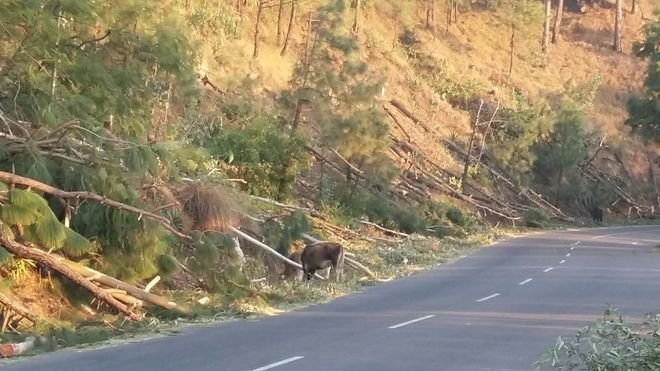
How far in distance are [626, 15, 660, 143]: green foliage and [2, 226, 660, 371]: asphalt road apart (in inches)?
1210

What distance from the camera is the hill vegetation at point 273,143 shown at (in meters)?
16.1

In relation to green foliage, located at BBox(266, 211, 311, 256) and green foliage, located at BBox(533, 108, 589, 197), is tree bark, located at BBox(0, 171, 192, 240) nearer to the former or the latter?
green foliage, located at BBox(266, 211, 311, 256)

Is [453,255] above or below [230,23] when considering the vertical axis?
below

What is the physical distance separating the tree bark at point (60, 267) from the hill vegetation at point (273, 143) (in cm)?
4

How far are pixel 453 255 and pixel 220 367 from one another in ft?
72.7

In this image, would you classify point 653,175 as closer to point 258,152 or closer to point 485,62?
point 485,62

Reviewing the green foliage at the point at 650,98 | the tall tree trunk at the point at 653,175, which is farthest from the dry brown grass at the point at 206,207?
the tall tree trunk at the point at 653,175

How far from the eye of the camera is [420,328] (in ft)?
49.8

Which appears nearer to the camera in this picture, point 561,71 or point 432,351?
point 432,351

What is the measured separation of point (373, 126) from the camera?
36062 mm

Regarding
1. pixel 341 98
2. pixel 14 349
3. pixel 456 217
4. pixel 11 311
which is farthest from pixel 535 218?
pixel 14 349

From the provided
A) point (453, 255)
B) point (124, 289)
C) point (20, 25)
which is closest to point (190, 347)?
point (124, 289)

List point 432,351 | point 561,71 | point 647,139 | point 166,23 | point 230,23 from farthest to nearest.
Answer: point 561,71 → point 647,139 → point 230,23 → point 166,23 → point 432,351

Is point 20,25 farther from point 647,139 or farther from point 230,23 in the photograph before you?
point 647,139
